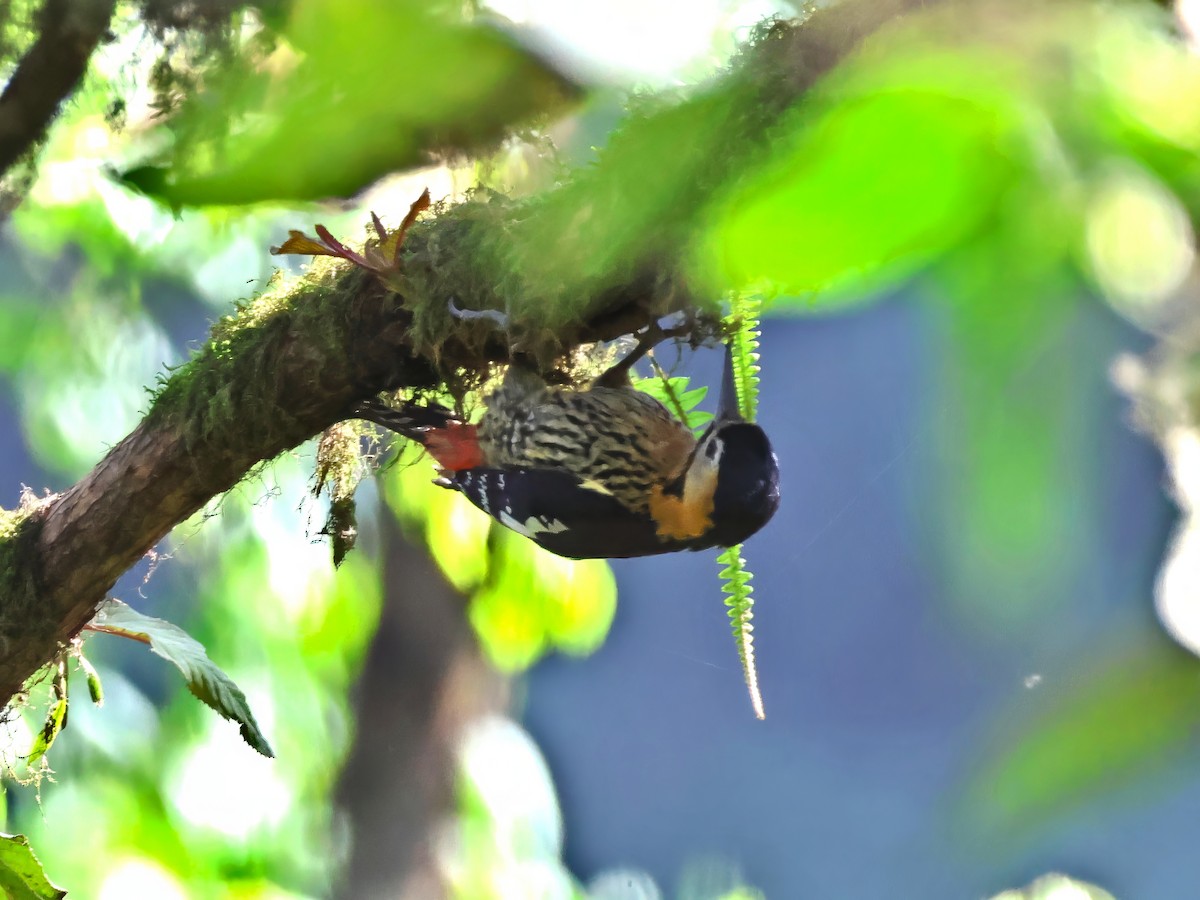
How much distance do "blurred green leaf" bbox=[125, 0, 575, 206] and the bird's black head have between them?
1.11 metres

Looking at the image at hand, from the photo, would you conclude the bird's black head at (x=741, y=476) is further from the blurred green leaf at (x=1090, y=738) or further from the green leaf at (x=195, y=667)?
the blurred green leaf at (x=1090, y=738)

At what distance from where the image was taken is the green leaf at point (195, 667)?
1582 mm

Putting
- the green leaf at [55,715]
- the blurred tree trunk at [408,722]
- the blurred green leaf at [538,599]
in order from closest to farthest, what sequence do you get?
the green leaf at [55,715]
the blurred green leaf at [538,599]
the blurred tree trunk at [408,722]

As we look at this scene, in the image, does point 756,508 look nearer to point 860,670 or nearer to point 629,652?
point 860,670

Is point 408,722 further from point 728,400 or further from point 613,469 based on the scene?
point 728,400

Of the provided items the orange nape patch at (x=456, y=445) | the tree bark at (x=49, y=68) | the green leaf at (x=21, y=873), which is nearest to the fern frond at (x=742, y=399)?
the orange nape patch at (x=456, y=445)

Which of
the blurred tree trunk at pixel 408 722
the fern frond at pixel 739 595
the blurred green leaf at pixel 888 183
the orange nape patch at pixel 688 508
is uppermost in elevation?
the blurred green leaf at pixel 888 183

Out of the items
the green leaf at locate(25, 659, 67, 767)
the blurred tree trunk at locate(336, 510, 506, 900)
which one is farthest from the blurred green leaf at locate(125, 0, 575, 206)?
the blurred tree trunk at locate(336, 510, 506, 900)

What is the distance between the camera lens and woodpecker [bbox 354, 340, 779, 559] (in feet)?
4.44

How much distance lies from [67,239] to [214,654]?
1.25 m

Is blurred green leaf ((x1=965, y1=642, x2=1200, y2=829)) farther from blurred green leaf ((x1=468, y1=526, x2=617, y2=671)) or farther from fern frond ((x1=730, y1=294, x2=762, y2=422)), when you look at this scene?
blurred green leaf ((x1=468, y1=526, x2=617, y2=671))

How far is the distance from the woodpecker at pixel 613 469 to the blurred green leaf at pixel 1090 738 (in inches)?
45.5

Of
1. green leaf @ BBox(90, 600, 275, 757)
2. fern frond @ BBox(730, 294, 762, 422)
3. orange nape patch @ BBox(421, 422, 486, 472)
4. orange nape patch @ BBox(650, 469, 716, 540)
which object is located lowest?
green leaf @ BBox(90, 600, 275, 757)

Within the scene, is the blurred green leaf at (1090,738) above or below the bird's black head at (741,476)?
above
